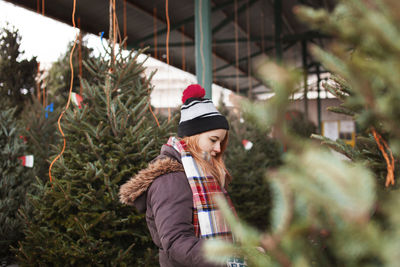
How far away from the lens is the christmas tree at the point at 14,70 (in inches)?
220

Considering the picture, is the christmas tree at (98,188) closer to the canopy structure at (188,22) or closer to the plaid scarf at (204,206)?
the plaid scarf at (204,206)

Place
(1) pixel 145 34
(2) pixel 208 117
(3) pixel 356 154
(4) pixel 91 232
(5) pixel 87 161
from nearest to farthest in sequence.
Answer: (3) pixel 356 154, (2) pixel 208 117, (4) pixel 91 232, (5) pixel 87 161, (1) pixel 145 34

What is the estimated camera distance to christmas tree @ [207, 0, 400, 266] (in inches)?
12.4

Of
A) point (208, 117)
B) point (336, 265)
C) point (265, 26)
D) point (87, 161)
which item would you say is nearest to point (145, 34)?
point (265, 26)

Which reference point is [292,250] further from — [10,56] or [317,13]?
[10,56]

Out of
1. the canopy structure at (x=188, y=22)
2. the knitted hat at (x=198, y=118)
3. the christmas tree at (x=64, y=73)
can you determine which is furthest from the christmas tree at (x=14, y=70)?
the knitted hat at (x=198, y=118)

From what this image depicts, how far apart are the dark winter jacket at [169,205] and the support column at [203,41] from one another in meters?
3.23

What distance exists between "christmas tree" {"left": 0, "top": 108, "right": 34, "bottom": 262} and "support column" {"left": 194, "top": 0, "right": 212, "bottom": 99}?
2272 mm

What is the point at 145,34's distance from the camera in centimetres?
1098

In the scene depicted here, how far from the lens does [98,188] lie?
2.43 metres

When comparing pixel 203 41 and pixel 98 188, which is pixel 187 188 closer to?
pixel 98 188

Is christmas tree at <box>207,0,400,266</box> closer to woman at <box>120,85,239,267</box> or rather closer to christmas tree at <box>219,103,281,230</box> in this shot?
woman at <box>120,85,239,267</box>

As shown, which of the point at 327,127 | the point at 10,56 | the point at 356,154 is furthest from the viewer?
the point at 327,127

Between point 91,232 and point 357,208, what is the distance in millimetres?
2243
